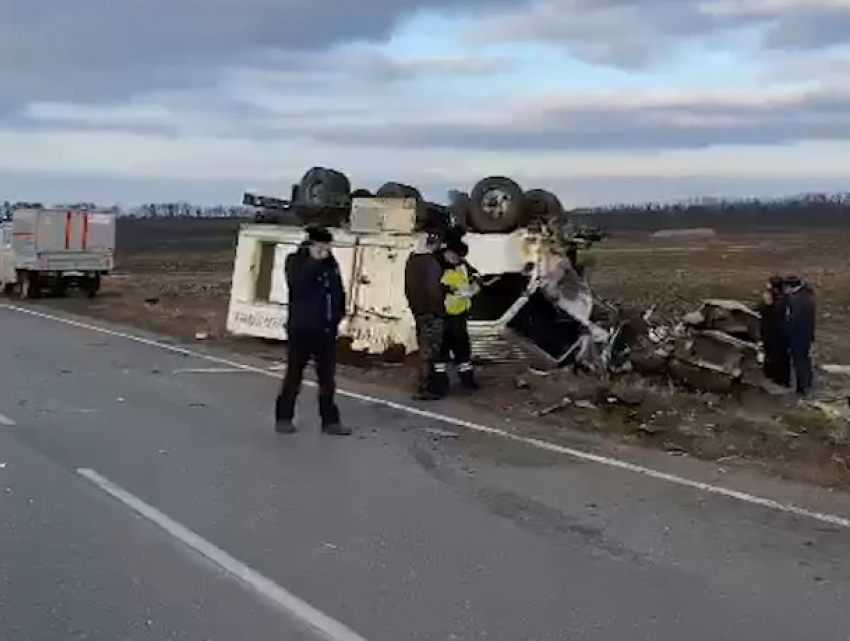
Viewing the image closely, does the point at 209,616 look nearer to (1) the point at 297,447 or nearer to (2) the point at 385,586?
(2) the point at 385,586

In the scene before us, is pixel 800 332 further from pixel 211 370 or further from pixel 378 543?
pixel 378 543

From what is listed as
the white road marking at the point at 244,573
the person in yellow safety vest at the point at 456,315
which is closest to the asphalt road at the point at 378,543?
the white road marking at the point at 244,573

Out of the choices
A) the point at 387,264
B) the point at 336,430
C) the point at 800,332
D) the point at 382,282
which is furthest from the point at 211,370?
the point at 800,332

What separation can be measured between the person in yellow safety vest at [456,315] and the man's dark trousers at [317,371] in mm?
2555

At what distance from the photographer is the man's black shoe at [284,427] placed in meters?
11.3

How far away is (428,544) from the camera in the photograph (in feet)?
23.8

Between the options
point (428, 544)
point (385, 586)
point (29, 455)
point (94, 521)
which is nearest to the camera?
point (385, 586)

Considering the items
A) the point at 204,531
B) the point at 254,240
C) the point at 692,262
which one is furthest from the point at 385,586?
the point at 692,262

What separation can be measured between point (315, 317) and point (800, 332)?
5.72 meters

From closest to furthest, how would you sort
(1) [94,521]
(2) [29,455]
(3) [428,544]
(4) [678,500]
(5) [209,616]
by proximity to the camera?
(5) [209,616], (3) [428,544], (1) [94,521], (4) [678,500], (2) [29,455]

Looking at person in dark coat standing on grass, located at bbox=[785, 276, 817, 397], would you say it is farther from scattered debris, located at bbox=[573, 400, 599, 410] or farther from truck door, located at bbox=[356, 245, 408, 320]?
truck door, located at bbox=[356, 245, 408, 320]

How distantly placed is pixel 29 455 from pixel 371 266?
798 centimetres

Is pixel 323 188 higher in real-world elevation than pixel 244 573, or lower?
higher

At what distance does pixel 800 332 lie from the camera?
14281mm
